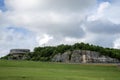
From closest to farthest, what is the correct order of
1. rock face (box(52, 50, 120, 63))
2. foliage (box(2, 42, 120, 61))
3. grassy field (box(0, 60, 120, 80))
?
grassy field (box(0, 60, 120, 80)), rock face (box(52, 50, 120, 63)), foliage (box(2, 42, 120, 61))

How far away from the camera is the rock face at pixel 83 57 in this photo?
321 ft

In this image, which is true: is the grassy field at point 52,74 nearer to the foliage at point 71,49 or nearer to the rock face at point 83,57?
the rock face at point 83,57

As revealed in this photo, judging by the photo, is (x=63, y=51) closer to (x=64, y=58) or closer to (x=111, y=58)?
(x=64, y=58)

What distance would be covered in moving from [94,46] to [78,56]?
15.0 meters

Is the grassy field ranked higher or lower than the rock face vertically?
lower

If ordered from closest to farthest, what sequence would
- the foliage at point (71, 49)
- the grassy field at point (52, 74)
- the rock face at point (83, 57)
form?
1. the grassy field at point (52, 74)
2. the rock face at point (83, 57)
3. the foliage at point (71, 49)

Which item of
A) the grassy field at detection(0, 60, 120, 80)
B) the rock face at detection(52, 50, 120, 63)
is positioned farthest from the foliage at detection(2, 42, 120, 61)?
the grassy field at detection(0, 60, 120, 80)

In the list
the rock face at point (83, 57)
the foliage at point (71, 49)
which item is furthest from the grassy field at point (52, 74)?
the foliage at point (71, 49)

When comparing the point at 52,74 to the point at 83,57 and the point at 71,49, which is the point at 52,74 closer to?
the point at 83,57

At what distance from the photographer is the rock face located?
97.9 metres

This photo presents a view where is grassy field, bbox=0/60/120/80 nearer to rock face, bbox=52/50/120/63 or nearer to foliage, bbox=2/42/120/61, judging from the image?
rock face, bbox=52/50/120/63

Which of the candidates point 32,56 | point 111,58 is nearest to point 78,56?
point 111,58

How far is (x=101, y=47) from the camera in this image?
11269 cm

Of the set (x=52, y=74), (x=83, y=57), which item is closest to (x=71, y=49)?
(x=83, y=57)
